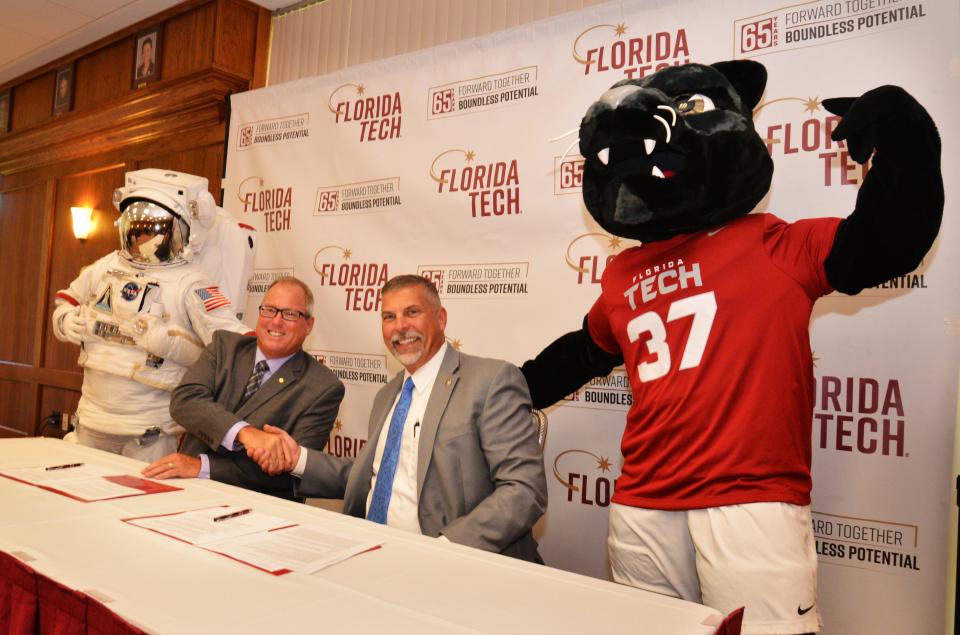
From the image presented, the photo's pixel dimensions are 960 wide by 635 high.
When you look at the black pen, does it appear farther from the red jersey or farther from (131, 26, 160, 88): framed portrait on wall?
→ (131, 26, 160, 88): framed portrait on wall

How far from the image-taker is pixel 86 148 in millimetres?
5137

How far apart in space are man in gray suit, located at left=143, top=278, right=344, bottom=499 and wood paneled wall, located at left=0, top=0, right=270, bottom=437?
193 centimetres

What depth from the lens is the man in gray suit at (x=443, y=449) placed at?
5.84ft

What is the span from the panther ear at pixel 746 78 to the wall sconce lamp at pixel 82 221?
4611mm

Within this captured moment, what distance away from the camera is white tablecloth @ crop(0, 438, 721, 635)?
1018 millimetres

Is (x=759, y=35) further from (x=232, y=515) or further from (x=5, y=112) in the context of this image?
(x=5, y=112)

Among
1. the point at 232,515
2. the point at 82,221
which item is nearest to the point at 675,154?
the point at 232,515

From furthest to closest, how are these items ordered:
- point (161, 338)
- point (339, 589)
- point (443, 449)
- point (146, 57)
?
point (146, 57) → point (161, 338) → point (443, 449) → point (339, 589)

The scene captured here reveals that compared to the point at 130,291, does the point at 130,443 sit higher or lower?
lower

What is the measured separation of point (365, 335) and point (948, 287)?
6.87 feet

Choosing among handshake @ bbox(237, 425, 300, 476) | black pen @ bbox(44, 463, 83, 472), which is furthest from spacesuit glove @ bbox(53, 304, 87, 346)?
handshake @ bbox(237, 425, 300, 476)

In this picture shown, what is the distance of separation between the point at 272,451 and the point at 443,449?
530 millimetres

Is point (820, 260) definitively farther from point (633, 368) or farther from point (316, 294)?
point (316, 294)

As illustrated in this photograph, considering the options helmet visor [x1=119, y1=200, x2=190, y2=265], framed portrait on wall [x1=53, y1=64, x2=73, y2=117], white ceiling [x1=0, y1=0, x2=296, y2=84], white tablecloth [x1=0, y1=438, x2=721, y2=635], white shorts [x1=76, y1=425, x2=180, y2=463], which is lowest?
white shorts [x1=76, y1=425, x2=180, y2=463]
